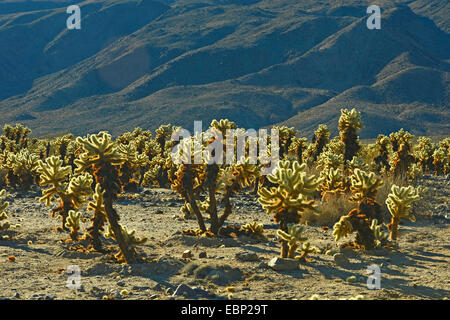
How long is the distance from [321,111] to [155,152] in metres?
66.9

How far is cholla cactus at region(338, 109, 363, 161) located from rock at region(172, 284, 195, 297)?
11.2 meters

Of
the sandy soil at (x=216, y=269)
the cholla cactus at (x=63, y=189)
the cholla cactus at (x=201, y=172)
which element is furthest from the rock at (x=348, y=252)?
the cholla cactus at (x=63, y=189)

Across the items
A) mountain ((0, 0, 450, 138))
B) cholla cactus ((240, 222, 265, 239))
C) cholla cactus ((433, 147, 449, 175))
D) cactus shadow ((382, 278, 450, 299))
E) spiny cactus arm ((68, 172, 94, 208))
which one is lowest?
cactus shadow ((382, 278, 450, 299))

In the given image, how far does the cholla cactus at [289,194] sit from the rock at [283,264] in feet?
1.67

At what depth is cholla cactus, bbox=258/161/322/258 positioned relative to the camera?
8.53m

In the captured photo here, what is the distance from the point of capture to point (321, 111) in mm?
86625

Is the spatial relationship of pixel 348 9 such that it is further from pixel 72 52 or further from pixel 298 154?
pixel 298 154

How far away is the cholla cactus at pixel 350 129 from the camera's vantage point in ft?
56.0

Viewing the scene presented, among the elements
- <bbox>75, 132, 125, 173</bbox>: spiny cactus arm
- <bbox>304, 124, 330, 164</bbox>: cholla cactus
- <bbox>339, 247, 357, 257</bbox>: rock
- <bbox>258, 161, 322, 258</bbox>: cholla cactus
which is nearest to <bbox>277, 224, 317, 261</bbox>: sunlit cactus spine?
<bbox>258, 161, 322, 258</bbox>: cholla cactus

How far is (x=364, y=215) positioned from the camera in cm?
940

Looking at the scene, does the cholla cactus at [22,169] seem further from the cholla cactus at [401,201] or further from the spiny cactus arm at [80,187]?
the cholla cactus at [401,201]

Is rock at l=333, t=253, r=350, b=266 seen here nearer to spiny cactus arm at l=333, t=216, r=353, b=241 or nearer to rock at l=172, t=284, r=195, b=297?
spiny cactus arm at l=333, t=216, r=353, b=241

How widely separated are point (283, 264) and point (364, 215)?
203 centimetres

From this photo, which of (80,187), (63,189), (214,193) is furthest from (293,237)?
(63,189)
